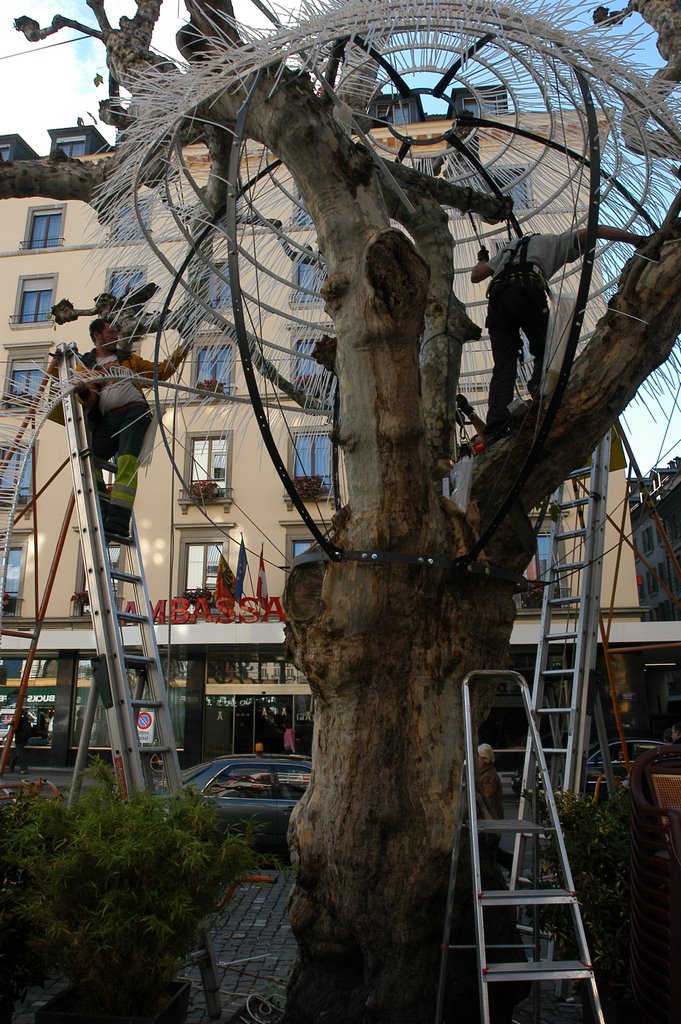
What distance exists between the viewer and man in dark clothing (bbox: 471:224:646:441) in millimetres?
4180

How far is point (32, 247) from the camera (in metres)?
27.3

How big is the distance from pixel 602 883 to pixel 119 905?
2.06 meters

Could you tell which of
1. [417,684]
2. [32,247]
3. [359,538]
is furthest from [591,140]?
[32,247]

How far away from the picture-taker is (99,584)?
466cm

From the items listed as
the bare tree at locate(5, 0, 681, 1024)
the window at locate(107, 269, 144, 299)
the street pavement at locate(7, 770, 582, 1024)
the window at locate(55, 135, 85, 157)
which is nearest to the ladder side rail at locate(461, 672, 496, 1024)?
the bare tree at locate(5, 0, 681, 1024)

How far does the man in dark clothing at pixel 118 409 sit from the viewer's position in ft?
17.1

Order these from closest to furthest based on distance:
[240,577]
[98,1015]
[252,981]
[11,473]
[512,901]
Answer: [512,901]
[98,1015]
[252,981]
[11,473]
[240,577]

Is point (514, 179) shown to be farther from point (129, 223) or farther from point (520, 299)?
point (129, 223)

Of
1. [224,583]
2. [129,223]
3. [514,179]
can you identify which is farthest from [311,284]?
[224,583]

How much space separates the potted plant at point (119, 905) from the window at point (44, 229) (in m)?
27.6

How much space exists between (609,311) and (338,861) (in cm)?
284

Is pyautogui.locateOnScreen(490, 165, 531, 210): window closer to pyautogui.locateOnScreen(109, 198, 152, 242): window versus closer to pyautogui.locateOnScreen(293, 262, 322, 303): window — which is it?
pyautogui.locateOnScreen(293, 262, 322, 303): window

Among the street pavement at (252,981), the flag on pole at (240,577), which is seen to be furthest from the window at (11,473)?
the flag on pole at (240,577)

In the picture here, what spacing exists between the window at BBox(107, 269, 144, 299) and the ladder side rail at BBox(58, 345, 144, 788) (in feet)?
1.99
